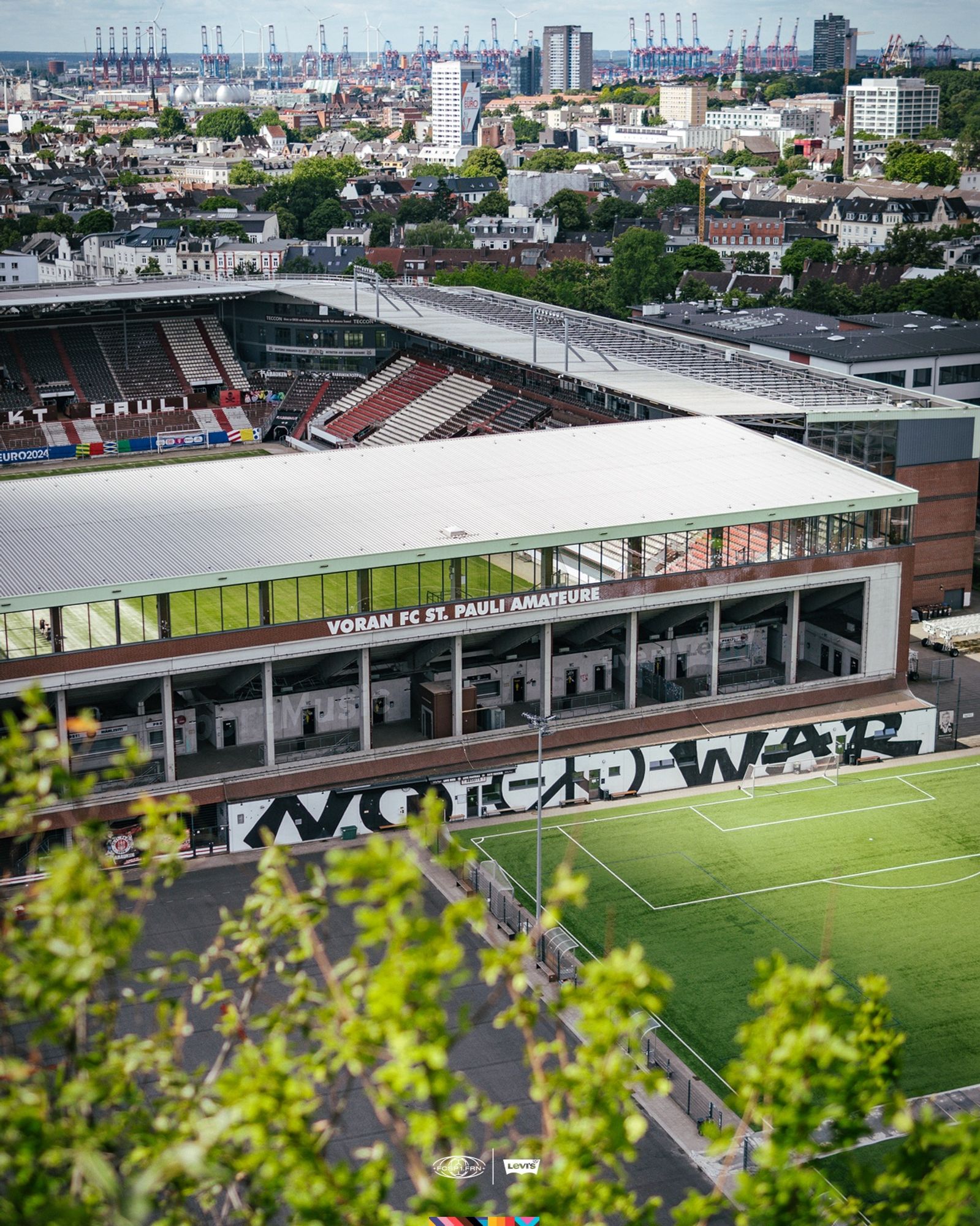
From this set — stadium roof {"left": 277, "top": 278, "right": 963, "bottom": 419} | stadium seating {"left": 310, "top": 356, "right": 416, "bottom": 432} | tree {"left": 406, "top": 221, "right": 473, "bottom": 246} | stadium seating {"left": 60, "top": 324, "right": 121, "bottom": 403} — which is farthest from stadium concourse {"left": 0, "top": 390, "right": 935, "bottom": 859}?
tree {"left": 406, "top": 221, "right": 473, "bottom": 246}

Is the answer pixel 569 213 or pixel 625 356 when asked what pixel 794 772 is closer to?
pixel 625 356

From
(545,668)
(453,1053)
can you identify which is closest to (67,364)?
(545,668)

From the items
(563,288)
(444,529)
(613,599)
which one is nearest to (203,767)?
(444,529)

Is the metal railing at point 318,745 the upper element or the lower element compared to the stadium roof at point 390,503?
lower

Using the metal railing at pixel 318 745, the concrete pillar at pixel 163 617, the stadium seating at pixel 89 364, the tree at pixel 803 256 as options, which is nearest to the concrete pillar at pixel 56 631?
the concrete pillar at pixel 163 617

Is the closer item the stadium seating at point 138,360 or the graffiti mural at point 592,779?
the graffiti mural at point 592,779

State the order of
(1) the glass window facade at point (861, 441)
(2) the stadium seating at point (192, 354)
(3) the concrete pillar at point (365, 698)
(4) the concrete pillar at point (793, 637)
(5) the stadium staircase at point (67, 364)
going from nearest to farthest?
(3) the concrete pillar at point (365, 698)
(4) the concrete pillar at point (793, 637)
(1) the glass window facade at point (861, 441)
(5) the stadium staircase at point (67, 364)
(2) the stadium seating at point (192, 354)

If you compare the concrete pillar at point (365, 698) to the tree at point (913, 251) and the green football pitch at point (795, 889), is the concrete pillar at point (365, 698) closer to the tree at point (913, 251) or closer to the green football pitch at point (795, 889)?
the green football pitch at point (795, 889)

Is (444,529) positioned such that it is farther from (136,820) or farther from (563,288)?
(563,288)
